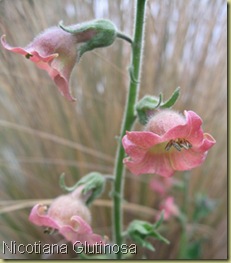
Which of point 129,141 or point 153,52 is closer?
point 129,141

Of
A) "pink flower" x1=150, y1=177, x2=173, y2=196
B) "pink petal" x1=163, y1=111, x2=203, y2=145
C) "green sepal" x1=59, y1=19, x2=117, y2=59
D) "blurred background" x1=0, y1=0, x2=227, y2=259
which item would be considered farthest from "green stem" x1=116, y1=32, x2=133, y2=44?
"pink flower" x1=150, y1=177, x2=173, y2=196

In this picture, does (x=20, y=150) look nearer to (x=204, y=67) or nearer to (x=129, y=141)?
(x=204, y=67)

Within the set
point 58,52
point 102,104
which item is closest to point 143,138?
point 58,52

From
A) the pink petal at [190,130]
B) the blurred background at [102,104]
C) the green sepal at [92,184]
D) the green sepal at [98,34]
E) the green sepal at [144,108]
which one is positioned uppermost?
the blurred background at [102,104]

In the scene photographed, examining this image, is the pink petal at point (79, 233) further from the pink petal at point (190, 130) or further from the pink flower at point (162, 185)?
the pink flower at point (162, 185)

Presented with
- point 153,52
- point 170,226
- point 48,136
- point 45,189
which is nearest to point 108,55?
point 153,52

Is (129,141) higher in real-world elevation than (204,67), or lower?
lower

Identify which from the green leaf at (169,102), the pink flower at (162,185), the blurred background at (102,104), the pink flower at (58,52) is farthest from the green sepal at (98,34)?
the pink flower at (162,185)
